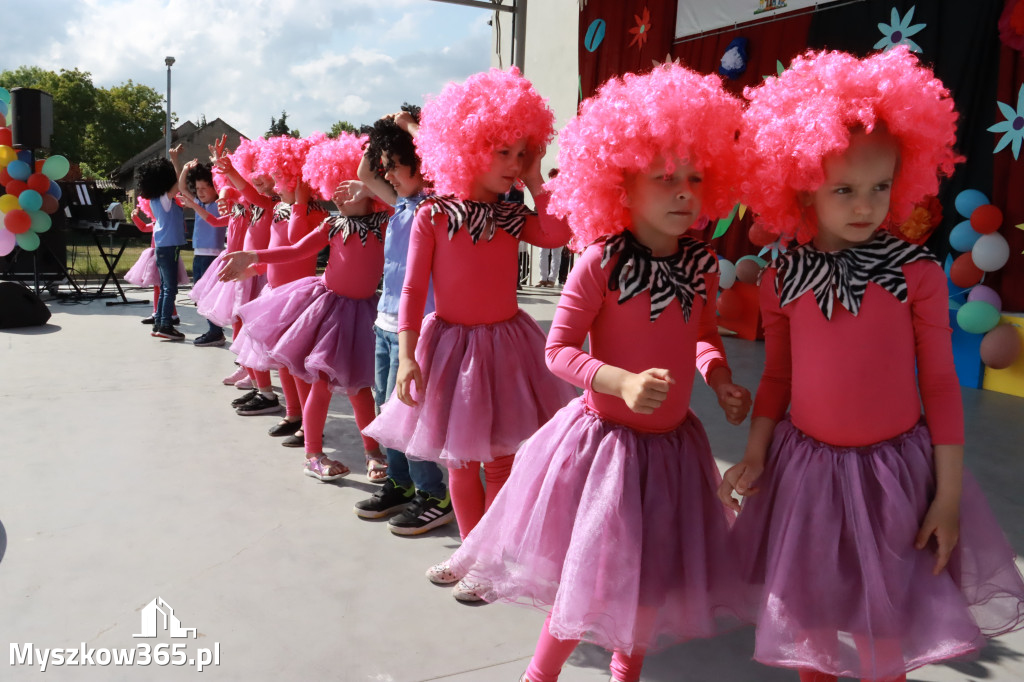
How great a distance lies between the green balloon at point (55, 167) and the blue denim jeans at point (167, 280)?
87.0 inches

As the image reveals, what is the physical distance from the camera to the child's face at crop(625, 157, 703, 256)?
5.64ft

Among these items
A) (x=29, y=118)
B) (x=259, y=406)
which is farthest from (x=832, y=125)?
Result: (x=29, y=118)

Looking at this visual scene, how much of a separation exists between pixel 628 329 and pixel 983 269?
4.93 meters

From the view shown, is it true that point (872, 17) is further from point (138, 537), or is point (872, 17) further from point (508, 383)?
point (138, 537)

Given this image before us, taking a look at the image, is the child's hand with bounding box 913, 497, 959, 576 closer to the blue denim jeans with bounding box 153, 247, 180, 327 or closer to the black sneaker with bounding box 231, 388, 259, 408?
the black sneaker with bounding box 231, 388, 259, 408

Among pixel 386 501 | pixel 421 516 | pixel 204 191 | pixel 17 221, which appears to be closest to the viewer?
pixel 421 516

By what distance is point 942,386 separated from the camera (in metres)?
1.58

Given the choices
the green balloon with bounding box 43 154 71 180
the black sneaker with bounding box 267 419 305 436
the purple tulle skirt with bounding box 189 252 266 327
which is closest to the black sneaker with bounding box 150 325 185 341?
the purple tulle skirt with bounding box 189 252 266 327

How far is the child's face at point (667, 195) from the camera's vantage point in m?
1.72

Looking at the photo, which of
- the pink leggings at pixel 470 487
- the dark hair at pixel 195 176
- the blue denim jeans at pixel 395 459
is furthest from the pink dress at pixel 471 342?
the dark hair at pixel 195 176

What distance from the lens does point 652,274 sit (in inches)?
70.1

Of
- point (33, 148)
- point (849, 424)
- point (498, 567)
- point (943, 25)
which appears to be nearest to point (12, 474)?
point (498, 567)

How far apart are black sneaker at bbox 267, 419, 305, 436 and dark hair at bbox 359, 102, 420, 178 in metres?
1.82

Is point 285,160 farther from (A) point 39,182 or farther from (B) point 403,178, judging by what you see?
(A) point 39,182
